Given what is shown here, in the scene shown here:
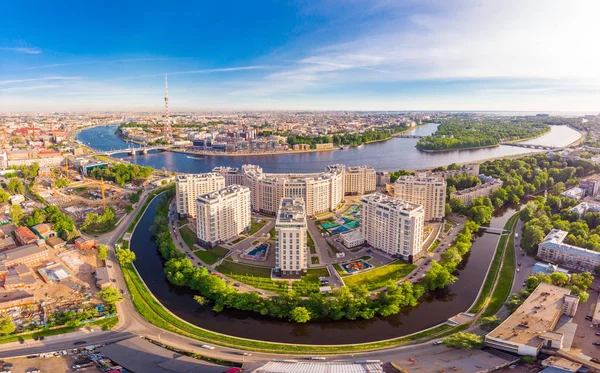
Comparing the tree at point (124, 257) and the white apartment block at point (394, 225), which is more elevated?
the white apartment block at point (394, 225)

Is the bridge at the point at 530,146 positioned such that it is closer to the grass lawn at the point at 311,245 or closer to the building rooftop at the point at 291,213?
the grass lawn at the point at 311,245

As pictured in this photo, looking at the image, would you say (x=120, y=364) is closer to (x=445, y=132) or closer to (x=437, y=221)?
(x=437, y=221)

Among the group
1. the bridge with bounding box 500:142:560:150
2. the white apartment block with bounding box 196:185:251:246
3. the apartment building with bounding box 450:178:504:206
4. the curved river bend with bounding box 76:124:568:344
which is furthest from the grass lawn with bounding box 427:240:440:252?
the bridge with bounding box 500:142:560:150

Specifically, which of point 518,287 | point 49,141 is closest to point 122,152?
point 49,141

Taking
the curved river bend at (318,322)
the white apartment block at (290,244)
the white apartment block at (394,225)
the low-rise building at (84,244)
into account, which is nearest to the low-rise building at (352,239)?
the white apartment block at (394,225)

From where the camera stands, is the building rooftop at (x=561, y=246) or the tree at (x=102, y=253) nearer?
the building rooftop at (x=561, y=246)

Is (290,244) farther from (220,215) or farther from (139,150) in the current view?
(139,150)

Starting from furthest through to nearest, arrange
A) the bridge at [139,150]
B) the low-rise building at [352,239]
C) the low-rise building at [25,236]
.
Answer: the bridge at [139,150] → the low-rise building at [25,236] → the low-rise building at [352,239]
